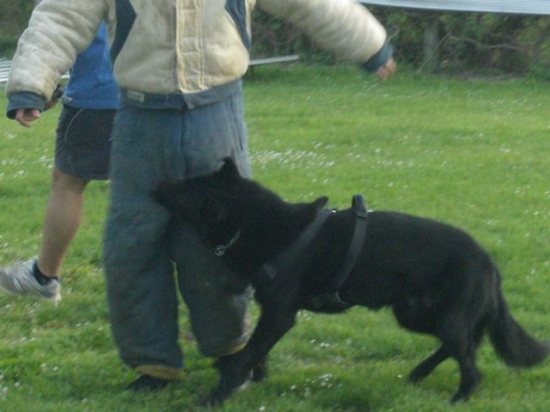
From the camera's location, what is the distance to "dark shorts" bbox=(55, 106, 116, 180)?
5457mm

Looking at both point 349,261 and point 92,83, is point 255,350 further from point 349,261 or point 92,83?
point 92,83

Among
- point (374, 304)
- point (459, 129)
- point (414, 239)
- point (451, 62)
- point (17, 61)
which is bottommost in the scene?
point (451, 62)

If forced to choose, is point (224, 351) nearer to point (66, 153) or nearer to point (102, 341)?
point (102, 341)

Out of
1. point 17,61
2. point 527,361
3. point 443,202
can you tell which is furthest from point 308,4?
point 443,202

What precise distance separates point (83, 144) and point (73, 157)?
9 centimetres

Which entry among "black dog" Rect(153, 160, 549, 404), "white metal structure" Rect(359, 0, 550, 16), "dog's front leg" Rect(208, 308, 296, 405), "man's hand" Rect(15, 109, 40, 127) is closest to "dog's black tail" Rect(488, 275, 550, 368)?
"black dog" Rect(153, 160, 549, 404)

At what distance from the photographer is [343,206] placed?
748 centimetres

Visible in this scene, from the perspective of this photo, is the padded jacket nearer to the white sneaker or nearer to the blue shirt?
the blue shirt

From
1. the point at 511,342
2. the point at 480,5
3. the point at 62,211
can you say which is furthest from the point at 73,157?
the point at 480,5

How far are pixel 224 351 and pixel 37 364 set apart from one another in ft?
2.91

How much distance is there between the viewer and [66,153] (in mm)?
5477

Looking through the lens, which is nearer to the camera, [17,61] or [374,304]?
[17,61]

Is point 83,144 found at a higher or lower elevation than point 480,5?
higher

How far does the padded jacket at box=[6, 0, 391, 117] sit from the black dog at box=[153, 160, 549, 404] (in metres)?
0.39
